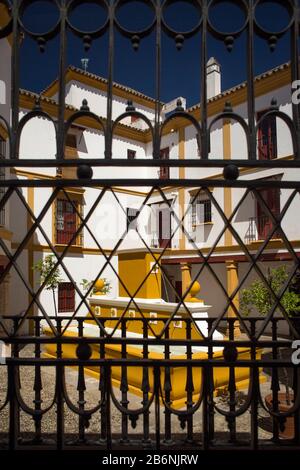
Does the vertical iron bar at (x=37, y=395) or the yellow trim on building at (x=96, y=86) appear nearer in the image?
the vertical iron bar at (x=37, y=395)

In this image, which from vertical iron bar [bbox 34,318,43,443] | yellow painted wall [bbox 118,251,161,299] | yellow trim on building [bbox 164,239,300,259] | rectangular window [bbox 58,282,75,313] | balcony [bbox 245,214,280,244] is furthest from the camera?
rectangular window [bbox 58,282,75,313]

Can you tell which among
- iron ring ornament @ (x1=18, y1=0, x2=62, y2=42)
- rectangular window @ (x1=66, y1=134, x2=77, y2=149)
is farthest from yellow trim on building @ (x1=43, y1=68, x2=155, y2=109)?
iron ring ornament @ (x1=18, y1=0, x2=62, y2=42)

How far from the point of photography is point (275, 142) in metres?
13.5

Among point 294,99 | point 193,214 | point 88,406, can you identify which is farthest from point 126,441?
point 193,214

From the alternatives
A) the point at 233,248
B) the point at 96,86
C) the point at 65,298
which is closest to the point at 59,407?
the point at 233,248

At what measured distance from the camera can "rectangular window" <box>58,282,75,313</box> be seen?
14.9 metres

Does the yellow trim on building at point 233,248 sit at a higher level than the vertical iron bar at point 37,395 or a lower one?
higher

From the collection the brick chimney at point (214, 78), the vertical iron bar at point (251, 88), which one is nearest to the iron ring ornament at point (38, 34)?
the vertical iron bar at point (251, 88)

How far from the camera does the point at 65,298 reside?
15.1m

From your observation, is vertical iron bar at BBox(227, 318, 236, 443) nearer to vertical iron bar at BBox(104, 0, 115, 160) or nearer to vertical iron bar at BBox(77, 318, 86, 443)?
vertical iron bar at BBox(77, 318, 86, 443)

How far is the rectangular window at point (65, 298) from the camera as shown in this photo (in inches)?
588

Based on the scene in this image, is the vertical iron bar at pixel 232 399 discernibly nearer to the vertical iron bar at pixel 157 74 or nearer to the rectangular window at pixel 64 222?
the vertical iron bar at pixel 157 74

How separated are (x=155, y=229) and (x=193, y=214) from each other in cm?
309

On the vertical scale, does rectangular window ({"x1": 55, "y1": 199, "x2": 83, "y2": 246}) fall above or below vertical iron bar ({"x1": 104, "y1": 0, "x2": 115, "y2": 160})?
above
